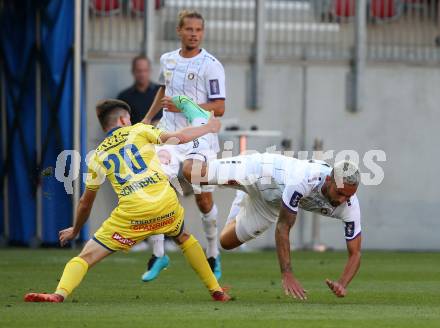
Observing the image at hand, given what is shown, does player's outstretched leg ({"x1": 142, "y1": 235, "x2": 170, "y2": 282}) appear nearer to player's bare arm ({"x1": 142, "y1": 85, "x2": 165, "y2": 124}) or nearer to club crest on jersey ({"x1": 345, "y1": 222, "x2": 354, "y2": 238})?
player's bare arm ({"x1": 142, "y1": 85, "x2": 165, "y2": 124})

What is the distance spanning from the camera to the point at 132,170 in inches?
378

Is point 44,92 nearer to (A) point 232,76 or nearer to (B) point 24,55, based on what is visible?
(B) point 24,55

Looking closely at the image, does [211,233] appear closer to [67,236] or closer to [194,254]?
[194,254]

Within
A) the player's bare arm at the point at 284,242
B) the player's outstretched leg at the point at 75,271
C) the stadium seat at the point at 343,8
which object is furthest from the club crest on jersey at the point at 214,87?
the stadium seat at the point at 343,8

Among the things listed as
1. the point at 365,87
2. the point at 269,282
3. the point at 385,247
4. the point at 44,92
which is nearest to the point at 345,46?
the point at 365,87

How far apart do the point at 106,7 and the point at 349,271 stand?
326 inches

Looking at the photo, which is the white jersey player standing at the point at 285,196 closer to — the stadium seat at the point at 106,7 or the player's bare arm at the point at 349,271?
the player's bare arm at the point at 349,271

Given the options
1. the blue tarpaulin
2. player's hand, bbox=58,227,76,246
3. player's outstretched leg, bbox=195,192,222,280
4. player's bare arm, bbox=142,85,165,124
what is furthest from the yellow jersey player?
the blue tarpaulin

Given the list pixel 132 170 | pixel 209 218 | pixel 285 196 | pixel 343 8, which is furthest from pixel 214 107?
pixel 343 8

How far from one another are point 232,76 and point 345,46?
1751mm

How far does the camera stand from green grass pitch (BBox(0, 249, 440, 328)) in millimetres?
8461

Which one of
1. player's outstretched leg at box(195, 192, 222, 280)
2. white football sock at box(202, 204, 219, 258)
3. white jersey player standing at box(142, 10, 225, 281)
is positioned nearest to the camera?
white jersey player standing at box(142, 10, 225, 281)

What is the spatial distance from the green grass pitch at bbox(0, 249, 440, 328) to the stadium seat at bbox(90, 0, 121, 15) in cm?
337

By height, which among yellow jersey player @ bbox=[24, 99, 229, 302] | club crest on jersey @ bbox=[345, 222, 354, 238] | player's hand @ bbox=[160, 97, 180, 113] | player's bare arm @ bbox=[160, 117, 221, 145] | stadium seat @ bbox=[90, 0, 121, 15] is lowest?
club crest on jersey @ bbox=[345, 222, 354, 238]
